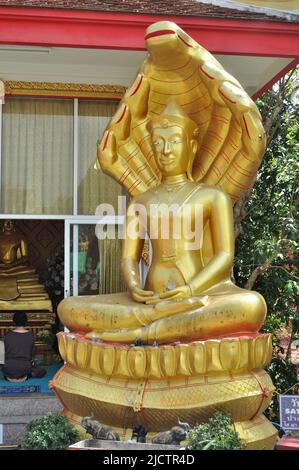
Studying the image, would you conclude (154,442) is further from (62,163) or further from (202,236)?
(62,163)

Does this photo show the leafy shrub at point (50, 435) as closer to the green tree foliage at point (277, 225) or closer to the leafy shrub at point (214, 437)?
the leafy shrub at point (214, 437)

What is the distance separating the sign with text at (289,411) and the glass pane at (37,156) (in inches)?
136

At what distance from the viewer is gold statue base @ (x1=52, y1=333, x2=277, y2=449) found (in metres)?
3.52

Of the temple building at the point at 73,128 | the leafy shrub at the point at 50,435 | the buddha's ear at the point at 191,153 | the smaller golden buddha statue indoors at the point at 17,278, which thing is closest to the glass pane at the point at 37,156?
the temple building at the point at 73,128

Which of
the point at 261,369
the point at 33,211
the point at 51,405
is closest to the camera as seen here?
the point at 261,369

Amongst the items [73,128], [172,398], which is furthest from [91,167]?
[172,398]

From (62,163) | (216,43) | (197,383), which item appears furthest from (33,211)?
(197,383)

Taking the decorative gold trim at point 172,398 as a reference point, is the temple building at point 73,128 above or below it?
above

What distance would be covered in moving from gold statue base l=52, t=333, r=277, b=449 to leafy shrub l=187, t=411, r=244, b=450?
240 mm

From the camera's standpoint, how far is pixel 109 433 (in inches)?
134

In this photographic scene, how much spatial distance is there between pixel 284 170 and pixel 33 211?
272 centimetres

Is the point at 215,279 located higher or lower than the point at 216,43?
lower

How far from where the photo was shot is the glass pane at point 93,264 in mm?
6289
